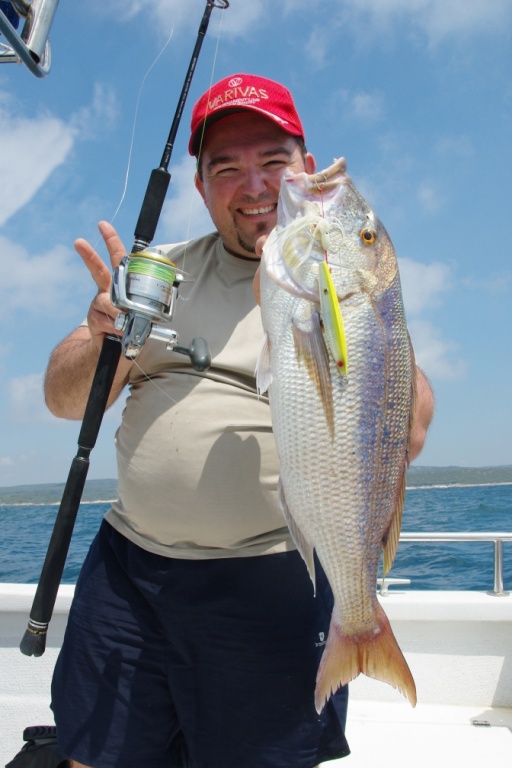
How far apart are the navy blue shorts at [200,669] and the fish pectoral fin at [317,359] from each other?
65 cm

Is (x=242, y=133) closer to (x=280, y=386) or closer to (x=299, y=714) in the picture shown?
(x=280, y=386)

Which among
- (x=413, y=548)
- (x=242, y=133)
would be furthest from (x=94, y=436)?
(x=413, y=548)

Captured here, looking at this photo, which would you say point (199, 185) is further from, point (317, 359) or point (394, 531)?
point (394, 531)

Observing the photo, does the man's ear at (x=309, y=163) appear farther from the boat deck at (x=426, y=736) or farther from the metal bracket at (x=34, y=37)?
the boat deck at (x=426, y=736)

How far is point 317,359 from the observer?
1.87 metres

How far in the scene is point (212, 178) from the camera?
102 inches

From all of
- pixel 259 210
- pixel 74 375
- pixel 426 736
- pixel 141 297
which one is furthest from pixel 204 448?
pixel 426 736

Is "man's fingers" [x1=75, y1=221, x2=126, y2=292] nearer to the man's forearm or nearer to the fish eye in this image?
the man's forearm

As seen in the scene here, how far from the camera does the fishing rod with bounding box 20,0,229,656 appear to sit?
6.42 feet

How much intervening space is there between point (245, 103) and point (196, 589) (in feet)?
6.10

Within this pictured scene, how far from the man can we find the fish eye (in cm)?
51

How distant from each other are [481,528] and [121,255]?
17.6m

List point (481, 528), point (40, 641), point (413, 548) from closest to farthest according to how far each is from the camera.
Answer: point (40, 641) < point (413, 548) < point (481, 528)

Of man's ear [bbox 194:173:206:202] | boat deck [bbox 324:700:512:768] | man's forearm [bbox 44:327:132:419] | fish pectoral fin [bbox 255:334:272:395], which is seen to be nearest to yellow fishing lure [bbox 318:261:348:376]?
fish pectoral fin [bbox 255:334:272:395]
